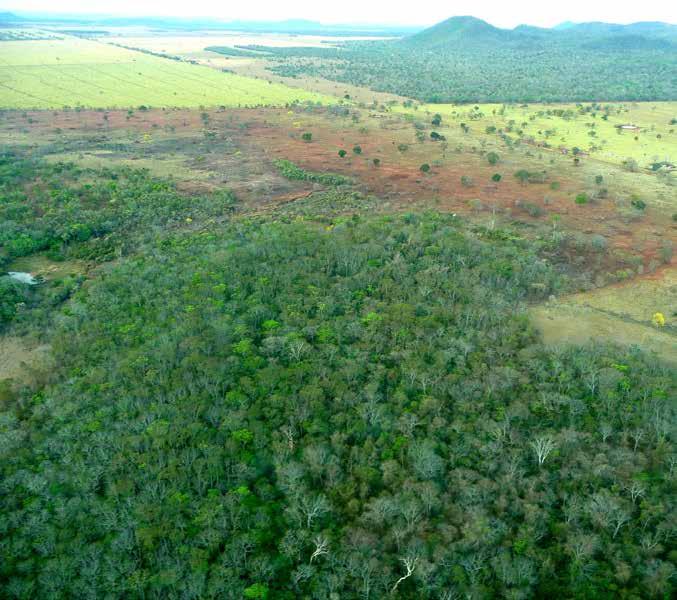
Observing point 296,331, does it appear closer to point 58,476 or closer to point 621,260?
point 58,476

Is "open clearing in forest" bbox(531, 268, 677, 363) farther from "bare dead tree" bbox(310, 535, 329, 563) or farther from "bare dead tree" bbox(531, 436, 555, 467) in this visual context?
"bare dead tree" bbox(310, 535, 329, 563)

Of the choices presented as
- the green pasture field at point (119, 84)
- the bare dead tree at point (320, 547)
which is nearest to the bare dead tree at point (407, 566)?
the bare dead tree at point (320, 547)

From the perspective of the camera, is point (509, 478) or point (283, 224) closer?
point (509, 478)

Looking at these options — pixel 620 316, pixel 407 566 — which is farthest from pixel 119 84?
pixel 407 566

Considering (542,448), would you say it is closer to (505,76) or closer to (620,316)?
(620,316)

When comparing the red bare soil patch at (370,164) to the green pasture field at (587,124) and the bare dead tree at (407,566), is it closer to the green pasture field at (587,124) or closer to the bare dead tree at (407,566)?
the green pasture field at (587,124)

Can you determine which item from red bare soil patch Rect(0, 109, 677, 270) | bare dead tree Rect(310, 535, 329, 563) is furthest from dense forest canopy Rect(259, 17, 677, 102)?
bare dead tree Rect(310, 535, 329, 563)

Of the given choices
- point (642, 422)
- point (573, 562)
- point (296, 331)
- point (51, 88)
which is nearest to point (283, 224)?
point (296, 331)
